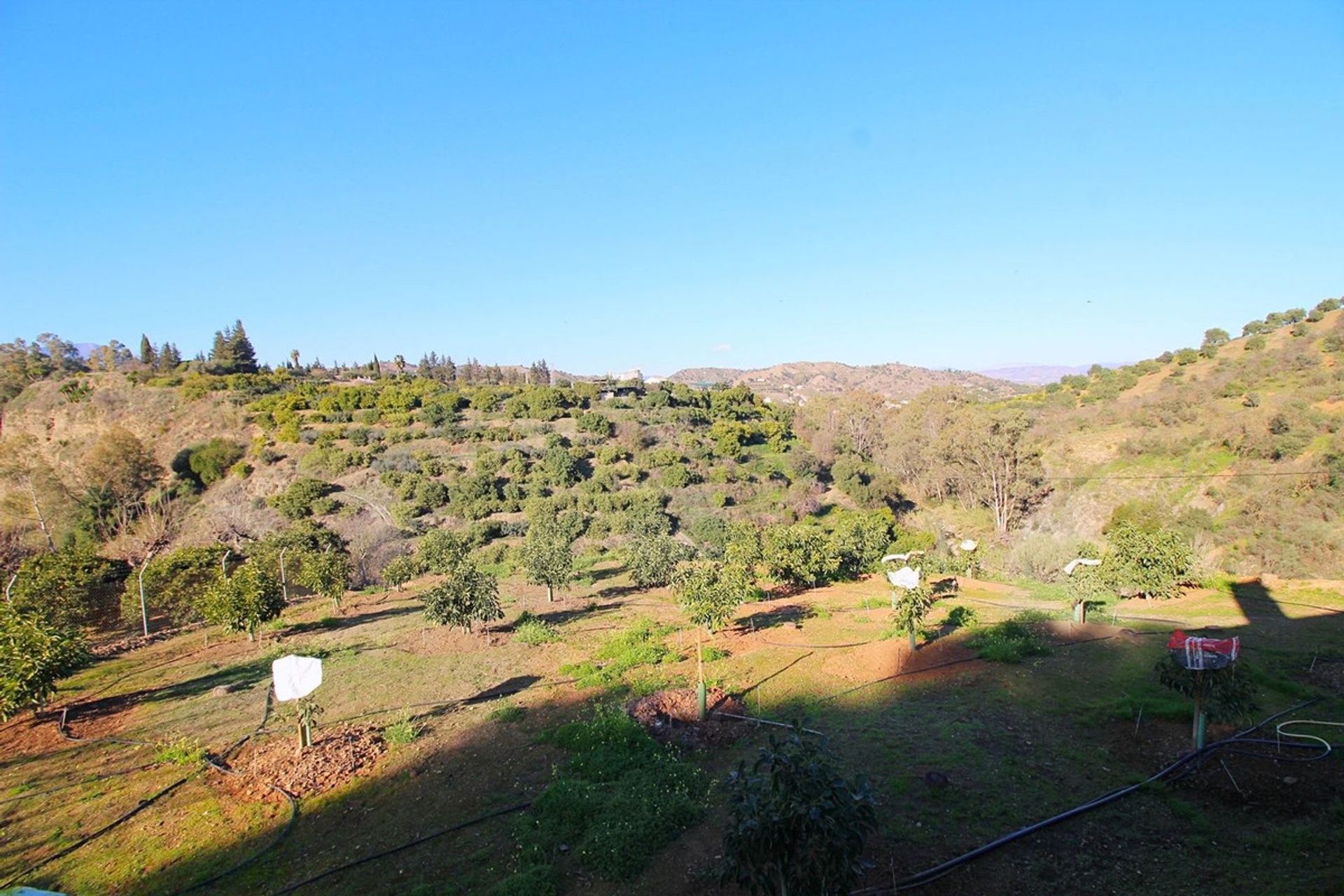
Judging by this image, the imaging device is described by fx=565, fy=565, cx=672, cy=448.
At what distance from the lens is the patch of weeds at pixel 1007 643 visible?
36.1ft

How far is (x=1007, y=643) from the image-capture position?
37.4 feet

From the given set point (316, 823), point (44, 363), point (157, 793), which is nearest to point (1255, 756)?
point (316, 823)

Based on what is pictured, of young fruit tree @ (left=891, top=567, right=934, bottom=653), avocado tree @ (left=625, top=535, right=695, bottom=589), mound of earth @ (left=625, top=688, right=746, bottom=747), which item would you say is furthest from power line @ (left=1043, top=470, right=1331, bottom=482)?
mound of earth @ (left=625, top=688, right=746, bottom=747)

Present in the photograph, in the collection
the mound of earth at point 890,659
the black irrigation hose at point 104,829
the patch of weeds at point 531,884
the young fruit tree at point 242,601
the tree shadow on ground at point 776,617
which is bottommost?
the tree shadow on ground at point 776,617

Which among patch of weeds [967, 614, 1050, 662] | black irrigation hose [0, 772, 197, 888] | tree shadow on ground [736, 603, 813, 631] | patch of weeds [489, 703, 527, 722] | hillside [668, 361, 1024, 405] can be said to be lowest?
tree shadow on ground [736, 603, 813, 631]

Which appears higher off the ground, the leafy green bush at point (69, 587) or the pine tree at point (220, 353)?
the pine tree at point (220, 353)

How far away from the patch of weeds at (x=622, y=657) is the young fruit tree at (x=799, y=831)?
24.3 ft

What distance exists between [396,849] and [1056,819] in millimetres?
7247

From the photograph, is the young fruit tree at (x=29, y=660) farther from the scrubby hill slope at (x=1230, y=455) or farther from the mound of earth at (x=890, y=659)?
the scrubby hill slope at (x=1230, y=455)

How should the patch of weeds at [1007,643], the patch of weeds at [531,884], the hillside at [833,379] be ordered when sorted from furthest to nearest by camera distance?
the hillside at [833,379]
the patch of weeds at [1007,643]
the patch of weeds at [531,884]

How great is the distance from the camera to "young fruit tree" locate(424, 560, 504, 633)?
45.9 ft

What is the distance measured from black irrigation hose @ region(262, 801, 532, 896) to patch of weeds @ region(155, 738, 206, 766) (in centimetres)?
442

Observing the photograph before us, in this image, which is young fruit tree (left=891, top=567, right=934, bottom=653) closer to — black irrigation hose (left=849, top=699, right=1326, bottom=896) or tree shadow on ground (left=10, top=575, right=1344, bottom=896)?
tree shadow on ground (left=10, top=575, right=1344, bottom=896)

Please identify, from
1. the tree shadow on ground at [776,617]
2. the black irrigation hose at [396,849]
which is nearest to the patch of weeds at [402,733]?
the black irrigation hose at [396,849]
